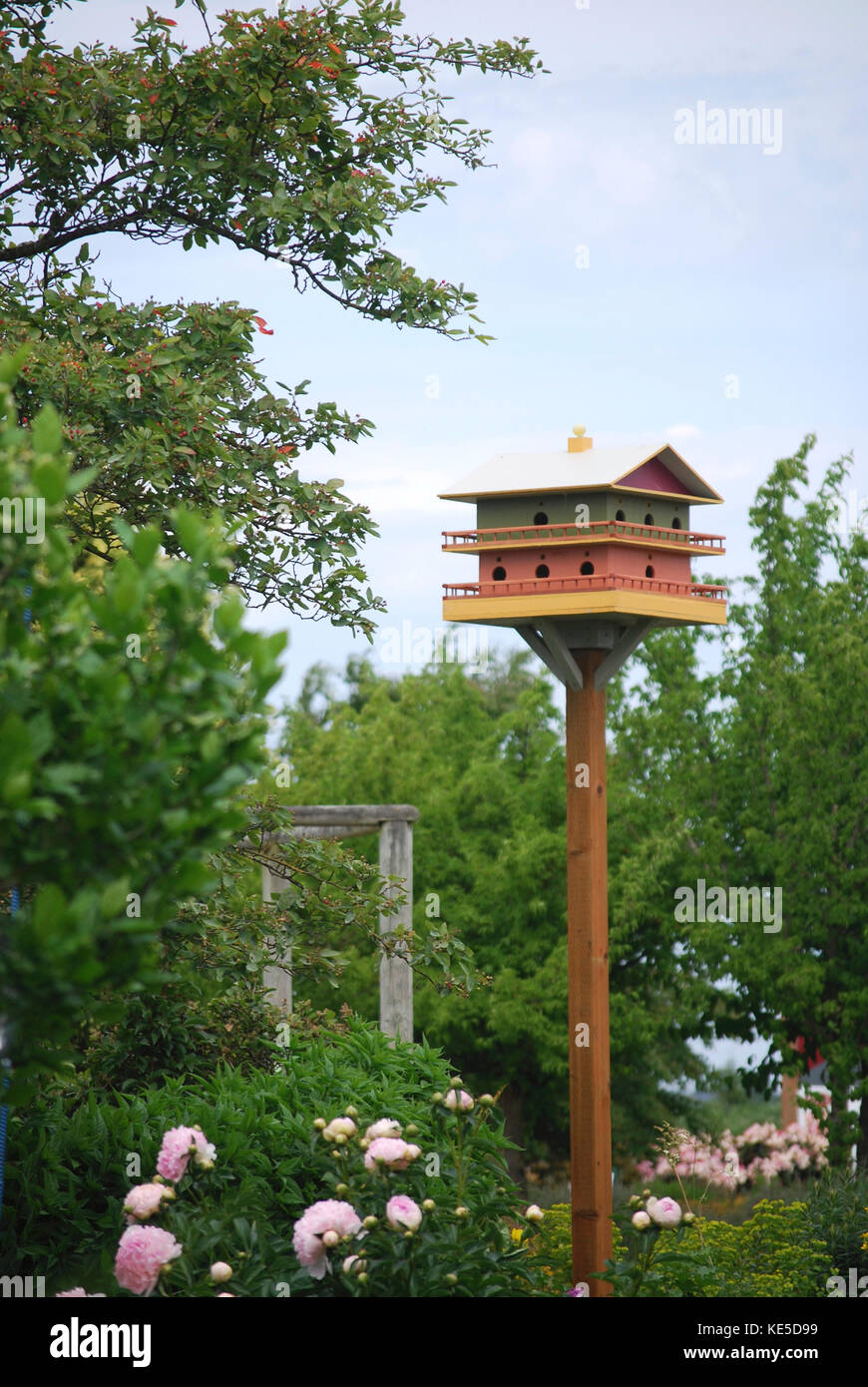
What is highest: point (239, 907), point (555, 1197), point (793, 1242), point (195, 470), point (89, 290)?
point (89, 290)

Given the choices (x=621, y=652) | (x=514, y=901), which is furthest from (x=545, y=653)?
(x=514, y=901)

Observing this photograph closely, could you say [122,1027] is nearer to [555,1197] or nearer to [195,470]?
[195,470]

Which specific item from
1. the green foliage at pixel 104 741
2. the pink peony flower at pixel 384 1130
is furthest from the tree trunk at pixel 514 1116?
the green foliage at pixel 104 741

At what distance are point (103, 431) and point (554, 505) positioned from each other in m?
2.25

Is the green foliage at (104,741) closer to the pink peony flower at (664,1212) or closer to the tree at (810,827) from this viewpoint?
the pink peony flower at (664,1212)

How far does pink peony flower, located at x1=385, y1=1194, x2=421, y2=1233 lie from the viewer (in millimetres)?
4594

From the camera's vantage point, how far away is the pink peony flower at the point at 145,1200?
15.3ft

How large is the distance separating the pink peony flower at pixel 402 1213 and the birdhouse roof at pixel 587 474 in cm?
355

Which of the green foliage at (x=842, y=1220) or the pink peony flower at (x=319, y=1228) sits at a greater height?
the pink peony flower at (x=319, y=1228)

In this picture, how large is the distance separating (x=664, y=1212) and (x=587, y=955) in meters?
1.86

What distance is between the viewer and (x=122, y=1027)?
286 inches

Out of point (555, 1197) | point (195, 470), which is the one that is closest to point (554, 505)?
point (195, 470)

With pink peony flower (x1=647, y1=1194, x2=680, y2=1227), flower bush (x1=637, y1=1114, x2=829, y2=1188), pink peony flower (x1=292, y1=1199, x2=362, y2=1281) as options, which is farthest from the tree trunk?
pink peony flower (x1=292, y1=1199, x2=362, y2=1281)

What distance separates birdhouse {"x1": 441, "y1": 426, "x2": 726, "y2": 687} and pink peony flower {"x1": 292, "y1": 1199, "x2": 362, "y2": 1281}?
314 cm
